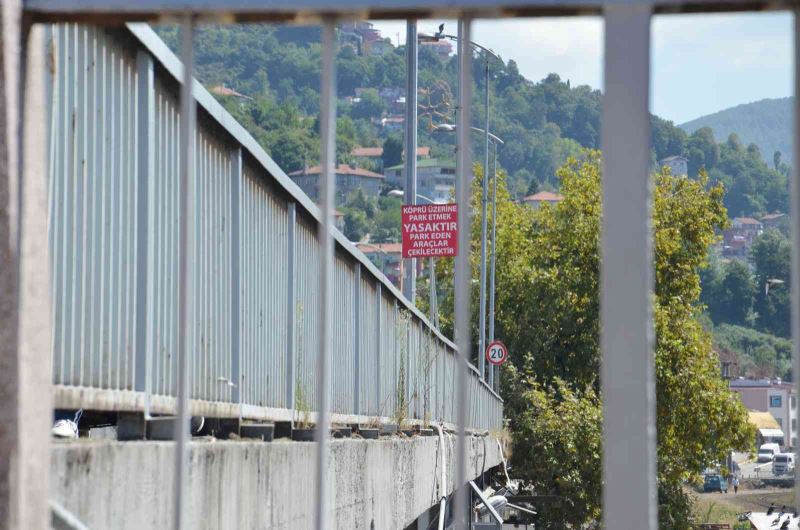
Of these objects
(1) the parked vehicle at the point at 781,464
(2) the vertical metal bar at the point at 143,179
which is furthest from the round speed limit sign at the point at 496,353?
(1) the parked vehicle at the point at 781,464

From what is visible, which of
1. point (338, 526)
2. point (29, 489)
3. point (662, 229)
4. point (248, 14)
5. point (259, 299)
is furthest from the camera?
point (662, 229)

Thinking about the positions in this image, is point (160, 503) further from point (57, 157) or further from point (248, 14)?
point (248, 14)

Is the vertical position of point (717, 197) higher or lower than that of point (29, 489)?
higher

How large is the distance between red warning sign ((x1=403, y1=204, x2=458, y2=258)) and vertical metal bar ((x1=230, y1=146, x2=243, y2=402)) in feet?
53.6

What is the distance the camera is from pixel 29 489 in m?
2.69

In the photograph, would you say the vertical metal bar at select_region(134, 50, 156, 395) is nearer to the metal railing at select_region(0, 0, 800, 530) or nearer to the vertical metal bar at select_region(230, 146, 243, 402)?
the vertical metal bar at select_region(230, 146, 243, 402)

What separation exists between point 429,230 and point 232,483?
17944 millimetres

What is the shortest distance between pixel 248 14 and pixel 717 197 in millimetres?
47602

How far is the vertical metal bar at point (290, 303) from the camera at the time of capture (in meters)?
8.02

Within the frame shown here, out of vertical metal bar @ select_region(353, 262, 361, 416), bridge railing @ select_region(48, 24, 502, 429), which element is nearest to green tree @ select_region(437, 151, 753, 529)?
vertical metal bar @ select_region(353, 262, 361, 416)

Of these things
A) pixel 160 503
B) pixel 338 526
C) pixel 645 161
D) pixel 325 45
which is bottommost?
pixel 338 526

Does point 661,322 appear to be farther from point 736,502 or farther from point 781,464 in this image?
point 781,464

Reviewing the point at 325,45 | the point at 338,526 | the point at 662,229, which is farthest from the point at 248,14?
the point at 662,229

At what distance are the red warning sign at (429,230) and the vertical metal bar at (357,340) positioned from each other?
38.6ft
